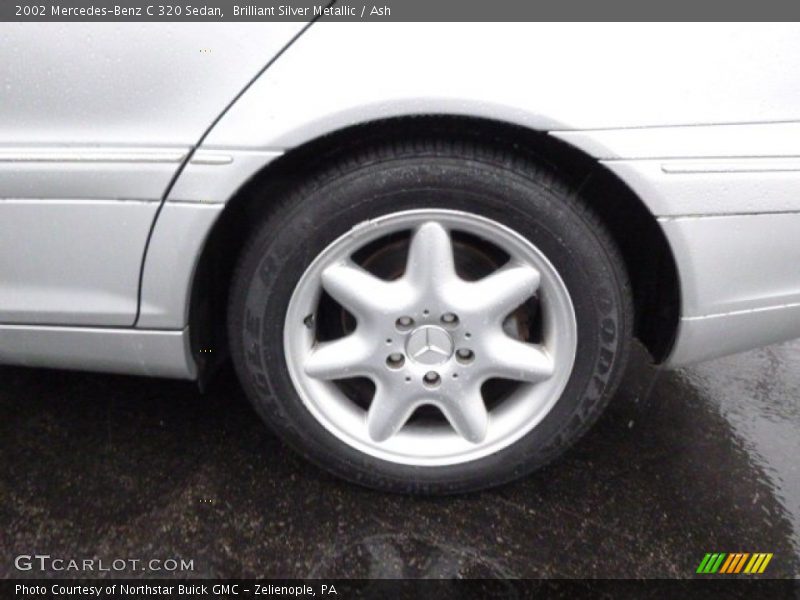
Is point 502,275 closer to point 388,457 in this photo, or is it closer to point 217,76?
point 388,457

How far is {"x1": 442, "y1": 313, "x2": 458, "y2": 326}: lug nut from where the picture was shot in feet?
5.13

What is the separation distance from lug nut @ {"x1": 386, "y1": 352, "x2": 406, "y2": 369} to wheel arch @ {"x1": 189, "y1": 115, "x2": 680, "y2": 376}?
1.49ft

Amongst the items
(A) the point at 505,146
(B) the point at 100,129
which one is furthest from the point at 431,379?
(B) the point at 100,129

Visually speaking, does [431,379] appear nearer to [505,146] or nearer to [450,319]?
[450,319]

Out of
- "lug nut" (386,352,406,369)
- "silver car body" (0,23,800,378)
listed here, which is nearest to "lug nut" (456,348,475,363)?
"lug nut" (386,352,406,369)

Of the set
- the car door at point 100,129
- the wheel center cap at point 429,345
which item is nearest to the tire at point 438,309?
the wheel center cap at point 429,345

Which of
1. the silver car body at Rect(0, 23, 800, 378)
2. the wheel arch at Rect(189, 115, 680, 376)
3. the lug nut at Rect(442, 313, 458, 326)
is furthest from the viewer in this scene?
the lug nut at Rect(442, 313, 458, 326)

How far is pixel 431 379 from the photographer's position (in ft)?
5.37

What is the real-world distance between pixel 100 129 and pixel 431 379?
36.4 inches

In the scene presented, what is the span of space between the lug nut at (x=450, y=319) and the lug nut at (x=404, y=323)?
3.0 inches

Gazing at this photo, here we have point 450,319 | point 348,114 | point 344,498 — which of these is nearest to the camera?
point 348,114

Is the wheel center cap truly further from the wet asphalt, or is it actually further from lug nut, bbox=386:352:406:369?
the wet asphalt
